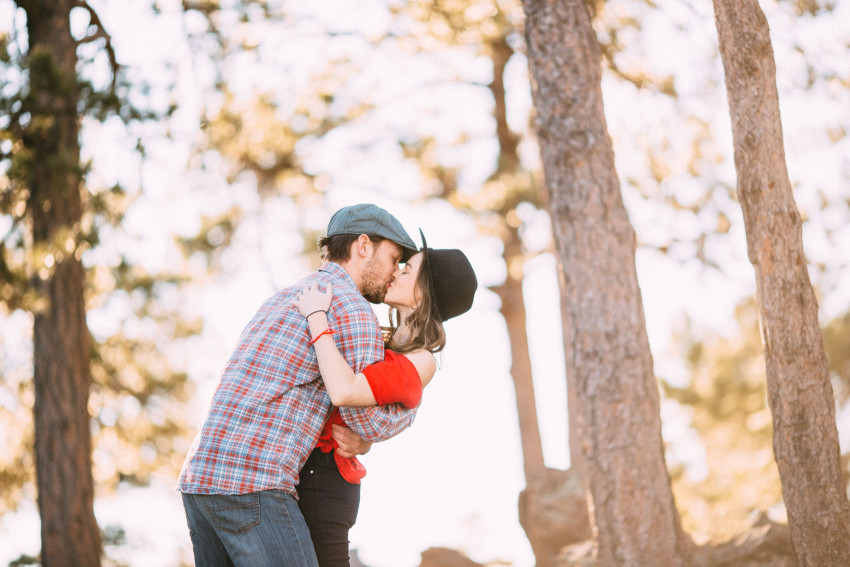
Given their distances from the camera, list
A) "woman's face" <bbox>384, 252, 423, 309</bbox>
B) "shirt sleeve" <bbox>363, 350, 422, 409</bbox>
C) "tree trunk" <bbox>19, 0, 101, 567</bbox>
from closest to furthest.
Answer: "shirt sleeve" <bbox>363, 350, 422, 409</bbox> → "woman's face" <bbox>384, 252, 423, 309</bbox> → "tree trunk" <bbox>19, 0, 101, 567</bbox>

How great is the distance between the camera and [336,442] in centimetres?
300

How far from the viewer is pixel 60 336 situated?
7730 millimetres

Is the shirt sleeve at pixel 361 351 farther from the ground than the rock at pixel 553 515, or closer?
farther from the ground

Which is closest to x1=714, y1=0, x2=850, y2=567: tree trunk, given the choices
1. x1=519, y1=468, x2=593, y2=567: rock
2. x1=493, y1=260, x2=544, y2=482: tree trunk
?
x1=519, y1=468, x2=593, y2=567: rock

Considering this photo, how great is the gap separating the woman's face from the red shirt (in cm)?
35

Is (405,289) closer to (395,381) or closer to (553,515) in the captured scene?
(395,381)

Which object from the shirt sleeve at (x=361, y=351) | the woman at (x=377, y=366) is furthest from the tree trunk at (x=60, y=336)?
the shirt sleeve at (x=361, y=351)

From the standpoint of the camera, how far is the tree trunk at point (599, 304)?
5.22 meters

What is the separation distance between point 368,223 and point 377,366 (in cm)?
58

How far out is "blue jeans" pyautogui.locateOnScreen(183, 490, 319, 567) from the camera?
269cm

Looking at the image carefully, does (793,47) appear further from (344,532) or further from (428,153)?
(344,532)

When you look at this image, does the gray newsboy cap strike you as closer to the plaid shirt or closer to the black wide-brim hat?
the black wide-brim hat

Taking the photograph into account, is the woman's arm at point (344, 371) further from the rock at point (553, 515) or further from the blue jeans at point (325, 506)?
the rock at point (553, 515)

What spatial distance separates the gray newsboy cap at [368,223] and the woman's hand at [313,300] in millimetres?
286
